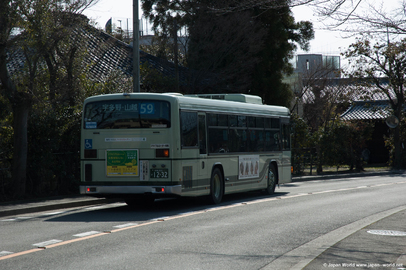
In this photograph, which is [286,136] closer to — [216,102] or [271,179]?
[271,179]

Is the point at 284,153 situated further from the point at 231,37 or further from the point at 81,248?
the point at 81,248

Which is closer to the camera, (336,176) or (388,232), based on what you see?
(388,232)

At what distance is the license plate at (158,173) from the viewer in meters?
13.2

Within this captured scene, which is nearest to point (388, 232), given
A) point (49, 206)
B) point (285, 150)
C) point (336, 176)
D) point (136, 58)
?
point (49, 206)

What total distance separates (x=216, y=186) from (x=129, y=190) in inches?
117

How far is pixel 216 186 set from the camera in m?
15.4

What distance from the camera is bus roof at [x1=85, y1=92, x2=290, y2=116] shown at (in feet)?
44.8

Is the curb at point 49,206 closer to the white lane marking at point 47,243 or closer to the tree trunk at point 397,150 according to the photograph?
the white lane marking at point 47,243

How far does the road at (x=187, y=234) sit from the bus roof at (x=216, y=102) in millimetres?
2686

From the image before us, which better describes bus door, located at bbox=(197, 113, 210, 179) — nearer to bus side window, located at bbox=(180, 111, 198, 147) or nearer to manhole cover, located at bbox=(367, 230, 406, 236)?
bus side window, located at bbox=(180, 111, 198, 147)

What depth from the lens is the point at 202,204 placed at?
50.7 ft

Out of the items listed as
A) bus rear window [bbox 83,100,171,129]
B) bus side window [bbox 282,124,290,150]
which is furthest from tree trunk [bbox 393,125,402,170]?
bus rear window [bbox 83,100,171,129]

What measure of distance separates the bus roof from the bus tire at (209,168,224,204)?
1.77 m

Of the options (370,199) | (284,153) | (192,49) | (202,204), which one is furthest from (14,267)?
(192,49)
